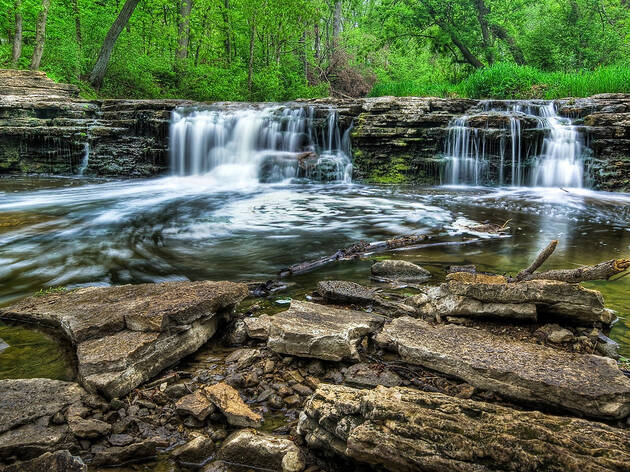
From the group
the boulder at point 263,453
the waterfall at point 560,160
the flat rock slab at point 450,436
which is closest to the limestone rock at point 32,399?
the boulder at point 263,453

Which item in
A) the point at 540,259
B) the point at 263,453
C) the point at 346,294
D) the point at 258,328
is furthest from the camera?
the point at 346,294

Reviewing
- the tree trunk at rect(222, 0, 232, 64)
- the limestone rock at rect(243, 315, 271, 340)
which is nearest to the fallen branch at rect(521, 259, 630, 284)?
the limestone rock at rect(243, 315, 271, 340)

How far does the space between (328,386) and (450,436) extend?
0.61m

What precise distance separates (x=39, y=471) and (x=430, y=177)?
1250 cm

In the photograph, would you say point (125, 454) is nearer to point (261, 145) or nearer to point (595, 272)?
point (595, 272)

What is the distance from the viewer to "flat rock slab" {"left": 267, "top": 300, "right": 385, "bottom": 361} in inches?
91.5

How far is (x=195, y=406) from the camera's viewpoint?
194cm

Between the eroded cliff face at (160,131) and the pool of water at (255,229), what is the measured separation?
1.24 meters

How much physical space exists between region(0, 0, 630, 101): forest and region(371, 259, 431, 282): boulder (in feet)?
47.9

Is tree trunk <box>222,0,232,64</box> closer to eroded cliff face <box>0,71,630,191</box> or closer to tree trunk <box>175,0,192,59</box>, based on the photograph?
tree trunk <box>175,0,192,59</box>

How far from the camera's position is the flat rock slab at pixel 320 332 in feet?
7.63

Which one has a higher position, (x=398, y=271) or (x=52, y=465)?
(x=398, y=271)

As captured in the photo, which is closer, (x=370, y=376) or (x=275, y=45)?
(x=370, y=376)

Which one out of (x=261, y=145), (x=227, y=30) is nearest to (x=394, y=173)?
(x=261, y=145)
